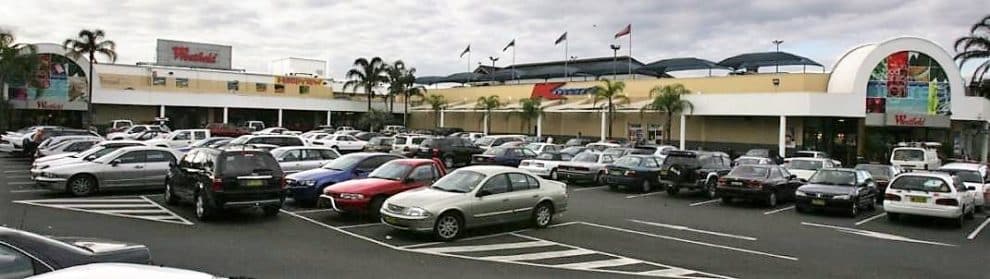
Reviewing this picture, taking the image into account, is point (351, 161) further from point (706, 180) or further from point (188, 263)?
point (706, 180)

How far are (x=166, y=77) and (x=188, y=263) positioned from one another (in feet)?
190

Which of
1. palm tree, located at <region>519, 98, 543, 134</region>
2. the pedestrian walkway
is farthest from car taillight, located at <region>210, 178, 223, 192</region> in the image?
palm tree, located at <region>519, 98, 543, 134</region>

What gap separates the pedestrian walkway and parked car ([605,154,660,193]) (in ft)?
44.6

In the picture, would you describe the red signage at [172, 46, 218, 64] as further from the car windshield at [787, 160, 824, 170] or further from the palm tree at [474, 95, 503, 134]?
the car windshield at [787, 160, 824, 170]

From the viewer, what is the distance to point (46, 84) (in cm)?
5197

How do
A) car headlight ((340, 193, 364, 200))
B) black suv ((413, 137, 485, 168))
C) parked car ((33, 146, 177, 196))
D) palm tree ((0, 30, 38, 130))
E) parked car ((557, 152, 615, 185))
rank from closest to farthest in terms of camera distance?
car headlight ((340, 193, 364, 200)) < parked car ((33, 146, 177, 196)) < parked car ((557, 152, 615, 185)) < black suv ((413, 137, 485, 168)) < palm tree ((0, 30, 38, 130))

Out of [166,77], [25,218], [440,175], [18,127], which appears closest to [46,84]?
[18,127]

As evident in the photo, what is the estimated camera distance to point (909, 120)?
4159 cm

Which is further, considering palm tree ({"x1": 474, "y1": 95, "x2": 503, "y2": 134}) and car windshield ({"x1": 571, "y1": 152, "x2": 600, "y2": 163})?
palm tree ({"x1": 474, "y1": 95, "x2": 503, "y2": 134})

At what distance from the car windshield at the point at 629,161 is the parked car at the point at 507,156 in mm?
5078

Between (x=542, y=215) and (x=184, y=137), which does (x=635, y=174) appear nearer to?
(x=542, y=215)

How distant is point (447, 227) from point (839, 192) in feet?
36.9

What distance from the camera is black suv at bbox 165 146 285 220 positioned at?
1455 centimetres

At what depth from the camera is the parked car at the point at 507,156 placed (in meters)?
28.8
